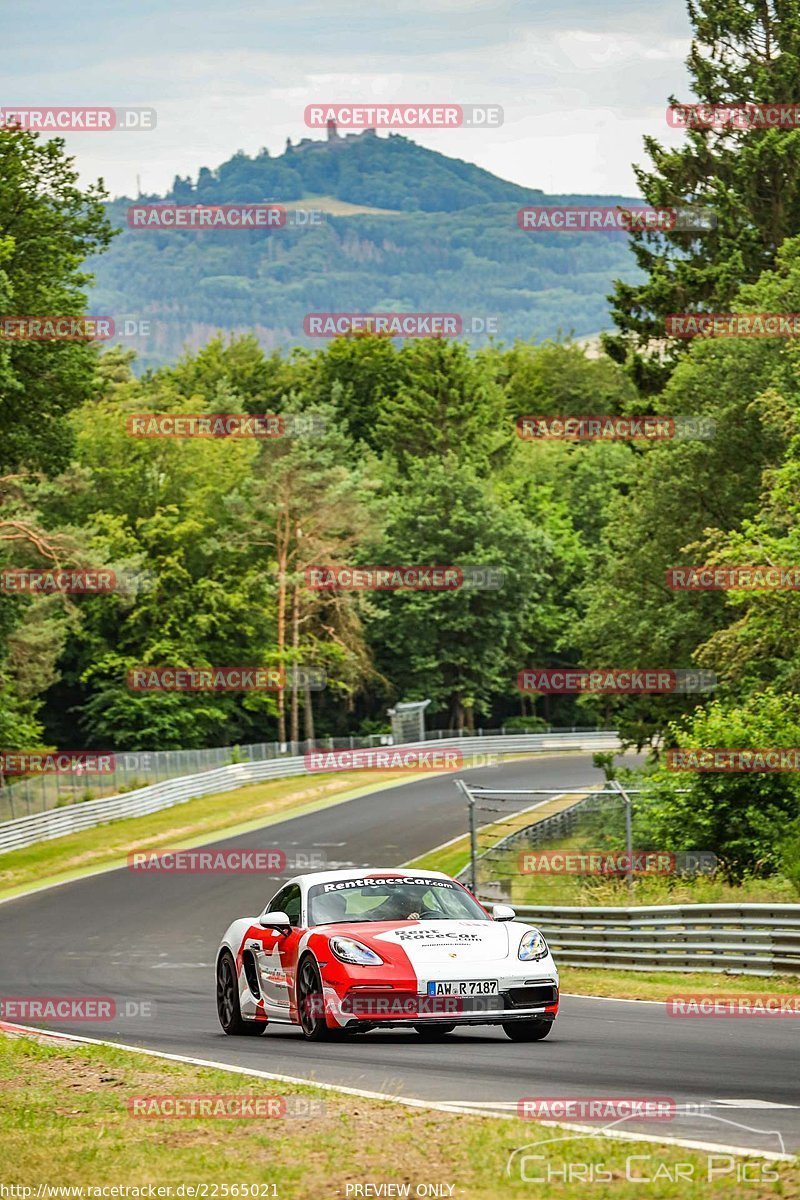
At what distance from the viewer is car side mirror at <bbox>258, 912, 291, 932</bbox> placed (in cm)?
1409

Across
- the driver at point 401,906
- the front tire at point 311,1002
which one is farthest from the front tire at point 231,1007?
the driver at point 401,906

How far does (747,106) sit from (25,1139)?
164ft

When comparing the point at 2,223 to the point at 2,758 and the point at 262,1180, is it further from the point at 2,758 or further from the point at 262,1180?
the point at 262,1180

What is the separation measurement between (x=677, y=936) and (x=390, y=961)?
933 cm

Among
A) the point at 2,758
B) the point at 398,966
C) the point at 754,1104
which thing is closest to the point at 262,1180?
the point at 754,1104

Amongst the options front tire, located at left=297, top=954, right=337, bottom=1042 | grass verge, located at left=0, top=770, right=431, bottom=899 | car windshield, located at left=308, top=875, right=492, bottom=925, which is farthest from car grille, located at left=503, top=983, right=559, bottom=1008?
grass verge, located at left=0, top=770, right=431, bottom=899

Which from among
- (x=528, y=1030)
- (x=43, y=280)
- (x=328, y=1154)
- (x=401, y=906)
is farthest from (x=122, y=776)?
(x=328, y=1154)

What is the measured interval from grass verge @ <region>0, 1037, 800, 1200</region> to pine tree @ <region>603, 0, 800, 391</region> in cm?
4505

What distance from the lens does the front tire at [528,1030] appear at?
526 inches

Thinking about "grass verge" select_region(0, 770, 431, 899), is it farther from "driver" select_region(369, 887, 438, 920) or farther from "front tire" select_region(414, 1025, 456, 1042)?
"driver" select_region(369, 887, 438, 920)

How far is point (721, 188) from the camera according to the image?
53031mm

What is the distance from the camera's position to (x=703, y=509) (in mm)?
44469

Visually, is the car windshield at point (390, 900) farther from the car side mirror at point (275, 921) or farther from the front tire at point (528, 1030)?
the front tire at point (528, 1030)

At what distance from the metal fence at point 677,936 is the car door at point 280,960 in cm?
613
